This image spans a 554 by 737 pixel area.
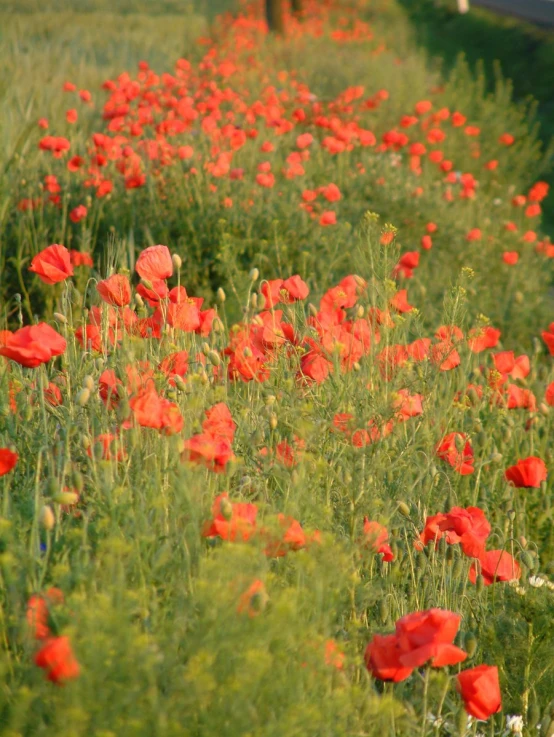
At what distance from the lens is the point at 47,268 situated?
262 cm

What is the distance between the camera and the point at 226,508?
5.52 ft

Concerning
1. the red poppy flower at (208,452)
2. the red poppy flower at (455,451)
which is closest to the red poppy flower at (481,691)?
the red poppy flower at (208,452)

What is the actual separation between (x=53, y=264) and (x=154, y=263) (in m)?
0.31

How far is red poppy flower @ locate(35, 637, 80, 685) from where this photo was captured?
4.41ft

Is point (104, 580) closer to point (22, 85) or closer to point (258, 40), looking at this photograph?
point (22, 85)

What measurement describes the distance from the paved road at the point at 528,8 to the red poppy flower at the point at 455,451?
54.4ft

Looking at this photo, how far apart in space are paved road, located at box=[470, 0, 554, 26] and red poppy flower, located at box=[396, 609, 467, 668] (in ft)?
57.9

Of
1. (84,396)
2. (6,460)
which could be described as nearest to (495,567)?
(84,396)

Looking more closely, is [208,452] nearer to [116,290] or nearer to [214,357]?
[214,357]

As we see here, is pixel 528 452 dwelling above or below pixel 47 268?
below

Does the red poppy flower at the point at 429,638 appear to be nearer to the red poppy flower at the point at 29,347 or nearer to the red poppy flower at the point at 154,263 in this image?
the red poppy flower at the point at 29,347

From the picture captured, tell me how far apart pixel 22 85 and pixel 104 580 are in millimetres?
6818

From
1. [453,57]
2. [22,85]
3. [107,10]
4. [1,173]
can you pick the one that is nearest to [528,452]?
[1,173]

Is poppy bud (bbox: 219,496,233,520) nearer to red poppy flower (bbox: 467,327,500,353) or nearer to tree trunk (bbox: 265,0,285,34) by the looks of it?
red poppy flower (bbox: 467,327,500,353)
